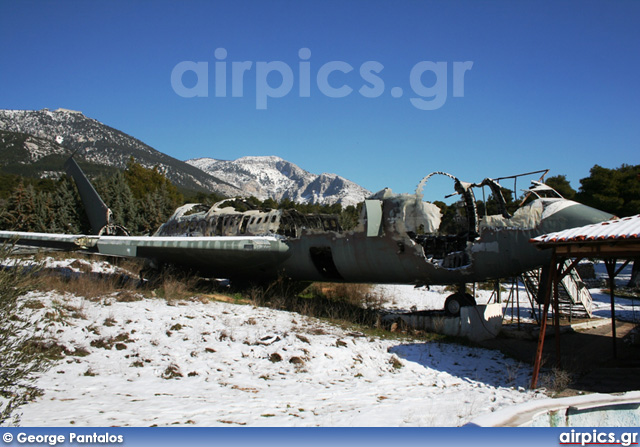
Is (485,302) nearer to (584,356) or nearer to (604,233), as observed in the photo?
(584,356)

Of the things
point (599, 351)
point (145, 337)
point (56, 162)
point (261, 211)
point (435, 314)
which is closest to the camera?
point (145, 337)

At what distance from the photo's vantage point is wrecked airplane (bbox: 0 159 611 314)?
11.5 m

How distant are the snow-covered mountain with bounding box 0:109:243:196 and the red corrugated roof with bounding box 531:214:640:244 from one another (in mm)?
132210

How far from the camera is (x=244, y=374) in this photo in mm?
8492

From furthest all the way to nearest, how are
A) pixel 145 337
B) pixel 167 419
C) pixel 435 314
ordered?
pixel 435 314, pixel 145 337, pixel 167 419

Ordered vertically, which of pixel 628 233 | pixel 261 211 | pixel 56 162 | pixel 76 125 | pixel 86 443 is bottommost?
pixel 86 443

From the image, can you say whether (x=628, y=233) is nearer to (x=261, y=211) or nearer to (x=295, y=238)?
(x=295, y=238)

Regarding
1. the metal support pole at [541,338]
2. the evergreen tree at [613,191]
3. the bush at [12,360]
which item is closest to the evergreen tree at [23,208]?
the bush at [12,360]

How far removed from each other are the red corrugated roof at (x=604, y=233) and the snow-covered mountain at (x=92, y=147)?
5205 inches

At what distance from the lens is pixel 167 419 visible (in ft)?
19.1

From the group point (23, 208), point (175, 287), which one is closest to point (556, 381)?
point (175, 287)

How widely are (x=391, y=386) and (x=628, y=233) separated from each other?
4988mm

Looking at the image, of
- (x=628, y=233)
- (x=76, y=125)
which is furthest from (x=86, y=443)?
(x=76, y=125)

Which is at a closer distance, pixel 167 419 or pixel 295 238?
pixel 167 419
